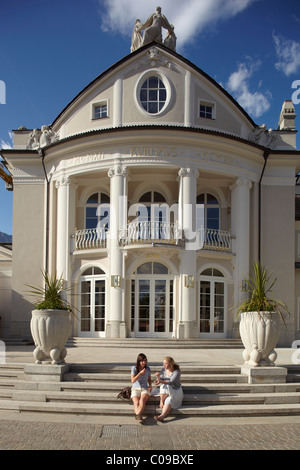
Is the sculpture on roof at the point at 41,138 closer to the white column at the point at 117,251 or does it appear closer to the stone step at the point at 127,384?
the white column at the point at 117,251

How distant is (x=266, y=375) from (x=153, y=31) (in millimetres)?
17858

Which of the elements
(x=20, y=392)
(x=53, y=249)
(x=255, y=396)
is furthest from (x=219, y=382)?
(x=53, y=249)

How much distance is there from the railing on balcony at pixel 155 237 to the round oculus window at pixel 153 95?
5141mm

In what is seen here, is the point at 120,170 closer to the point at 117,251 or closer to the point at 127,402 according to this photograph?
the point at 117,251

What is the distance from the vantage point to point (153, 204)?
2148 cm

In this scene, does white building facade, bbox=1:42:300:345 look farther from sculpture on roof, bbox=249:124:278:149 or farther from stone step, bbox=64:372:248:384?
stone step, bbox=64:372:248:384

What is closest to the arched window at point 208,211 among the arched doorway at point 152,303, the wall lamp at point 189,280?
the wall lamp at point 189,280

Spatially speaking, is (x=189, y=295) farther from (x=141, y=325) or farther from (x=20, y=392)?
(x=20, y=392)

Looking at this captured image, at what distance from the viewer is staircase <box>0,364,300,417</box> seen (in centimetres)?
904

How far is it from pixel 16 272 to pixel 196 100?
37.8ft

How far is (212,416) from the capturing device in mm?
8945

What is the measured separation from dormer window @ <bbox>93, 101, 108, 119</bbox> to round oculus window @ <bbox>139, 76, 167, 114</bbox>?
172 centimetres

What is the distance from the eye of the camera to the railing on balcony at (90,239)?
20125 millimetres

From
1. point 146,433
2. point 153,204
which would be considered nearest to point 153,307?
point 153,204
